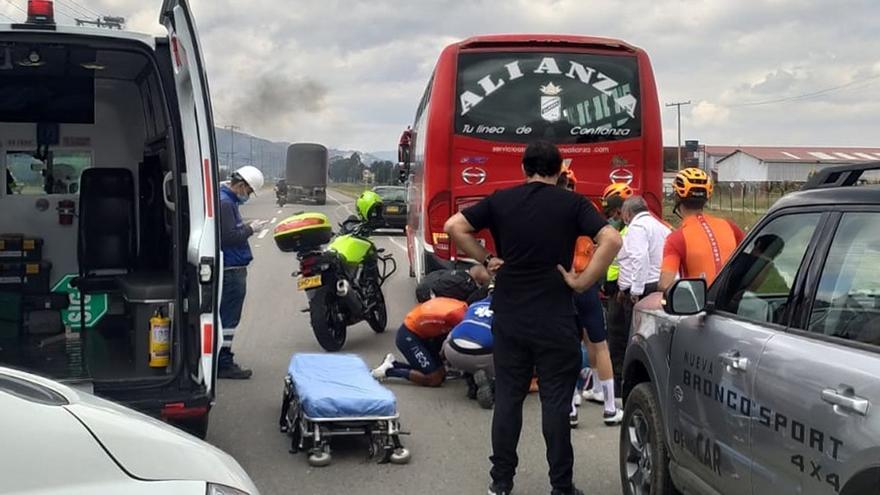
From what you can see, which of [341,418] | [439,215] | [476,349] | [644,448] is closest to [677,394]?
[644,448]

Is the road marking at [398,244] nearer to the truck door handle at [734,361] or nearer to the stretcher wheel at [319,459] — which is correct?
the stretcher wheel at [319,459]

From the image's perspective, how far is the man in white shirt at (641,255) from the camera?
7043mm

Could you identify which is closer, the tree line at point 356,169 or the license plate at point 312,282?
the license plate at point 312,282

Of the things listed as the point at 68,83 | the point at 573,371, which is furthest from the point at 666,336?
the point at 68,83

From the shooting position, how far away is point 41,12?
5.19m

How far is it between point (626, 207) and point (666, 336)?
315 centimetres

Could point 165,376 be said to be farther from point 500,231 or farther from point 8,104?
point 8,104

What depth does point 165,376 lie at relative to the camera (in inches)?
213

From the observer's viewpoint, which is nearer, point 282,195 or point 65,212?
point 65,212

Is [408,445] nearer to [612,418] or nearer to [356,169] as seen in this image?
[612,418]

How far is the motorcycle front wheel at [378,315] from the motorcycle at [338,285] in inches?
1.0

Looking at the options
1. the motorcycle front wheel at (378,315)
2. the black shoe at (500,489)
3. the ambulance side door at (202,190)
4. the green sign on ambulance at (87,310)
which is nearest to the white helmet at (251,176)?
the green sign on ambulance at (87,310)

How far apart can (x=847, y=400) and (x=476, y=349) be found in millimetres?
4485

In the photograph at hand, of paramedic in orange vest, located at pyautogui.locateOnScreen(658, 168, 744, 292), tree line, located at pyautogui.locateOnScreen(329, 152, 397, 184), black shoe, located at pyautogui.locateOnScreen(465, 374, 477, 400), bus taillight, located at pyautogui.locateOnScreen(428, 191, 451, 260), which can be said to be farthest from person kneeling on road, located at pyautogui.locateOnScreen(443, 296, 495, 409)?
tree line, located at pyautogui.locateOnScreen(329, 152, 397, 184)
